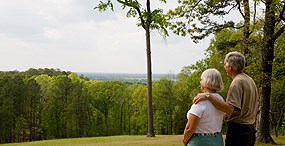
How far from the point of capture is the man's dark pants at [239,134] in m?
4.08

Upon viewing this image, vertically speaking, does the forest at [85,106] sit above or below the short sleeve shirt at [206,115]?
below

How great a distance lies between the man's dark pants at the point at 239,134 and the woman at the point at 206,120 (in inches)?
21.7

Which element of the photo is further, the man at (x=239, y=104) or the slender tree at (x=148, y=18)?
the slender tree at (x=148, y=18)

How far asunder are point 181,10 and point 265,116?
4819 millimetres

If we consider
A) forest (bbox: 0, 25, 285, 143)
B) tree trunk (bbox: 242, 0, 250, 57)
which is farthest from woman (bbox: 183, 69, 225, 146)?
forest (bbox: 0, 25, 285, 143)

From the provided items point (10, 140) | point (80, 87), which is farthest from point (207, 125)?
point (80, 87)

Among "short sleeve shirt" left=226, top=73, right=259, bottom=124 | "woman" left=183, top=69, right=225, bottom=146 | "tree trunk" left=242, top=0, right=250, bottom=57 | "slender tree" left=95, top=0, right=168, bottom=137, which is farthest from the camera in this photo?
"slender tree" left=95, top=0, right=168, bottom=137

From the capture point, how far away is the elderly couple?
349 centimetres

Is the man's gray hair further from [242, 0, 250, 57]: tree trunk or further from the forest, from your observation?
the forest

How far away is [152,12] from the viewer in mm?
17531

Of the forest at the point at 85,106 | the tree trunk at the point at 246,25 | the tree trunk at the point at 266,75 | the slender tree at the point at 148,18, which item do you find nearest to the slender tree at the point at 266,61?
the tree trunk at the point at 266,75

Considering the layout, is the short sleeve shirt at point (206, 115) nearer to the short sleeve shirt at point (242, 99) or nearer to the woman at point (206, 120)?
the woman at point (206, 120)

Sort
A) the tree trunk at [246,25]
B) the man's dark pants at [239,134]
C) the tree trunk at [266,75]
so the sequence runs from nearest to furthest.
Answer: the man's dark pants at [239,134]
the tree trunk at [266,75]
the tree trunk at [246,25]

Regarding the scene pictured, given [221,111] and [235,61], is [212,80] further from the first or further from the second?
[235,61]
